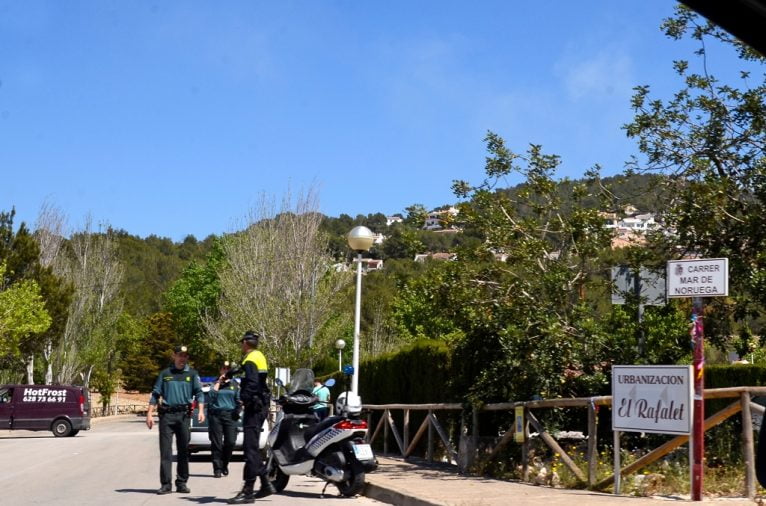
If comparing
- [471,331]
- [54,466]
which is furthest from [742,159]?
[54,466]

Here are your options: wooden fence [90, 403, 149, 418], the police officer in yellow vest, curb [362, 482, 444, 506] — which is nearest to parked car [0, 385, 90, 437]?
curb [362, 482, 444, 506]

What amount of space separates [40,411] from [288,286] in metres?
15.8

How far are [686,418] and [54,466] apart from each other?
12.4m

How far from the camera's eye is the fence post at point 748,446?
1009cm

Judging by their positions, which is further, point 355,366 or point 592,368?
point 355,366

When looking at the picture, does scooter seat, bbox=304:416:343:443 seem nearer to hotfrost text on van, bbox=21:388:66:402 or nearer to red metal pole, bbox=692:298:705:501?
red metal pole, bbox=692:298:705:501

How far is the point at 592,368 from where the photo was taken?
14.8 metres

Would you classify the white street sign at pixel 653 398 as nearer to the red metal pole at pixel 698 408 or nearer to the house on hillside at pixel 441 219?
the red metal pole at pixel 698 408

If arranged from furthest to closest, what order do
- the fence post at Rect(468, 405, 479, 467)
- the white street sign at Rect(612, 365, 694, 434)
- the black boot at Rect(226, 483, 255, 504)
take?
the fence post at Rect(468, 405, 479, 467), the black boot at Rect(226, 483, 255, 504), the white street sign at Rect(612, 365, 694, 434)

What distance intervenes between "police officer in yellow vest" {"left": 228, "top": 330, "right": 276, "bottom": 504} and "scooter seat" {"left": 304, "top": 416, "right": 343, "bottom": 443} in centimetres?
80

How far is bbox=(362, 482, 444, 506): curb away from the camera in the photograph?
35.6ft

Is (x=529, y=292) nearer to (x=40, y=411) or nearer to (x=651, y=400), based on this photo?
(x=651, y=400)

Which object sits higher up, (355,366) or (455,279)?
(455,279)

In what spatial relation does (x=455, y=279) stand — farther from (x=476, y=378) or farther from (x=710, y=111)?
(x=710, y=111)
